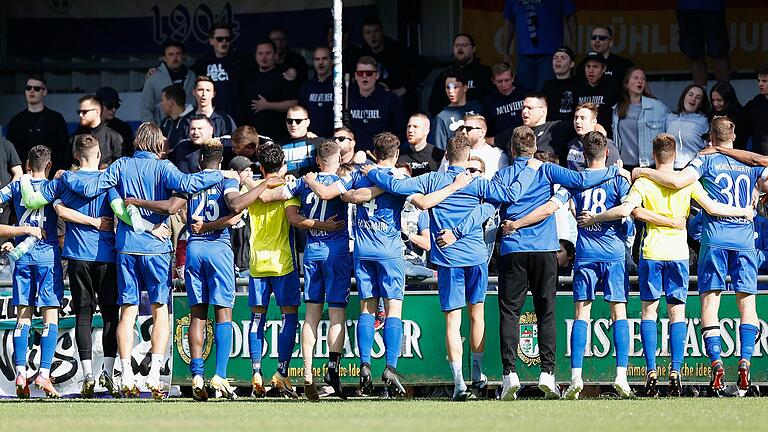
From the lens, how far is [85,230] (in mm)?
11188

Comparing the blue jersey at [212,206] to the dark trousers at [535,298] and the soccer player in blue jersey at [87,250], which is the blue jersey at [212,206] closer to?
the soccer player in blue jersey at [87,250]

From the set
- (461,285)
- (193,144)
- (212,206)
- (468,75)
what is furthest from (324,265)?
(468,75)

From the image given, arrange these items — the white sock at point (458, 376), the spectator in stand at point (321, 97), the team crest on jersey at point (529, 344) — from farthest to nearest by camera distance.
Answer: the spectator in stand at point (321, 97)
the team crest on jersey at point (529, 344)
the white sock at point (458, 376)

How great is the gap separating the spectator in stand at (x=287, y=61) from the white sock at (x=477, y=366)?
17.6 ft

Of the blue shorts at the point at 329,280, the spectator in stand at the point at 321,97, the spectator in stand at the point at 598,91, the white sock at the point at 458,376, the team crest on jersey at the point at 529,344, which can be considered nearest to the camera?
the white sock at the point at 458,376

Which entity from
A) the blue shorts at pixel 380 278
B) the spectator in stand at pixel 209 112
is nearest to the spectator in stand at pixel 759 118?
the blue shorts at pixel 380 278

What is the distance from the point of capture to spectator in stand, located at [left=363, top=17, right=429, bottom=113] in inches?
593

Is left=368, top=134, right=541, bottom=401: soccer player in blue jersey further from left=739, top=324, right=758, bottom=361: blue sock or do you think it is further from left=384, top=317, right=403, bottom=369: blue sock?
left=739, top=324, right=758, bottom=361: blue sock

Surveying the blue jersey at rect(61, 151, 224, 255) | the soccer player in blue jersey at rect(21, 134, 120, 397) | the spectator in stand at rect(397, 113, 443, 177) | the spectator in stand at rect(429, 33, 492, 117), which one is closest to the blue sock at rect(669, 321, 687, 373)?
the spectator in stand at rect(397, 113, 443, 177)

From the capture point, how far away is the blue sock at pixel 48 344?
1126 cm

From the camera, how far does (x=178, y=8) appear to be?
17.4m

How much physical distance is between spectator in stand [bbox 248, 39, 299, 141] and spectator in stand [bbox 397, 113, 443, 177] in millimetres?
2185

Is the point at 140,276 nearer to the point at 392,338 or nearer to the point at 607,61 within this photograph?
the point at 392,338

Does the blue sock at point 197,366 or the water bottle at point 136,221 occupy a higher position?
the water bottle at point 136,221
